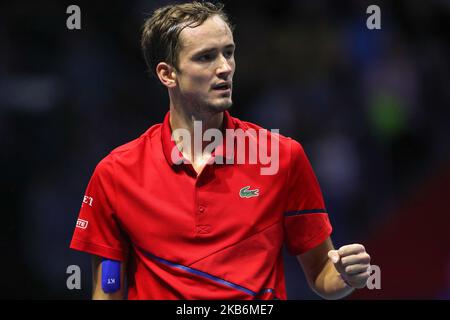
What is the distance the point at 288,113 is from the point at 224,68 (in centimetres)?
260

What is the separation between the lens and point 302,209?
3061mm

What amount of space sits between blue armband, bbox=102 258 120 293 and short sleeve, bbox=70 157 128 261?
0.02 meters

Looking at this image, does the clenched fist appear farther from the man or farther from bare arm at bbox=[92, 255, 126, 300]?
bare arm at bbox=[92, 255, 126, 300]

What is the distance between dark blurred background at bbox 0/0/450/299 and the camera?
494 cm

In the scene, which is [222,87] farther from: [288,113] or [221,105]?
[288,113]

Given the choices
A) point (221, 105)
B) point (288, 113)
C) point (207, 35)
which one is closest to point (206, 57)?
point (207, 35)

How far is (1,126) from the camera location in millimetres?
5059

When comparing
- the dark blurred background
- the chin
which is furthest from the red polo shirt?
the dark blurred background

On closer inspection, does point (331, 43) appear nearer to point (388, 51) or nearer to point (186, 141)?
point (388, 51)

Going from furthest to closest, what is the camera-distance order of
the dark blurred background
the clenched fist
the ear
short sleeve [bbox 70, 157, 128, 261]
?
the dark blurred background
the ear
short sleeve [bbox 70, 157, 128, 261]
the clenched fist

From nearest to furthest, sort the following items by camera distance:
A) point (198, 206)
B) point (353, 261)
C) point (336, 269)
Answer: point (353, 261), point (336, 269), point (198, 206)
